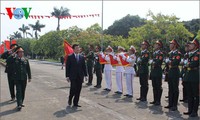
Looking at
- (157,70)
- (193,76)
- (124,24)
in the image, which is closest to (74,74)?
(157,70)

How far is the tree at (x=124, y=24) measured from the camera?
65.1 m

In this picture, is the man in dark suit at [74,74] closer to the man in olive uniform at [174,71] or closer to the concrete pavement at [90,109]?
the concrete pavement at [90,109]

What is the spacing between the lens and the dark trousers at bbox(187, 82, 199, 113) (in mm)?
7270

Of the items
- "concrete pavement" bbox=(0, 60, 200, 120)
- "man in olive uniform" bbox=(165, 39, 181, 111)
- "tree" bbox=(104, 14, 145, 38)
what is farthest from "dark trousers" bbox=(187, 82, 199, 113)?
"tree" bbox=(104, 14, 145, 38)

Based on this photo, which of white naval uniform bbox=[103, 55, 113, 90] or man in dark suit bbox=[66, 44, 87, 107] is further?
white naval uniform bbox=[103, 55, 113, 90]

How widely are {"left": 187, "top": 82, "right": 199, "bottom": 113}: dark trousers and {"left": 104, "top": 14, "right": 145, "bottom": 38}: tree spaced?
57.1 meters

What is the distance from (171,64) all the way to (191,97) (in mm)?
1115

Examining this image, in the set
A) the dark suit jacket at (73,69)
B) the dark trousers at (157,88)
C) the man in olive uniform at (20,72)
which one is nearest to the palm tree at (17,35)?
the man in olive uniform at (20,72)

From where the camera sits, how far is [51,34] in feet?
176

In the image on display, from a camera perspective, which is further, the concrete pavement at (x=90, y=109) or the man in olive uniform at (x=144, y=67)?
the man in olive uniform at (x=144, y=67)

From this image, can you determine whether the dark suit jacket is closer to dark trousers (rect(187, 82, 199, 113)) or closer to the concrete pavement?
the concrete pavement

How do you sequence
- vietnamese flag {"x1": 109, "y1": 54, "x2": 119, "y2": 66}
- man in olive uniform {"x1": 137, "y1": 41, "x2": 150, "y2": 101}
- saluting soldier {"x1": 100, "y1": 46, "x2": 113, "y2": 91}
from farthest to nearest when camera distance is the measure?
saluting soldier {"x1": 100, "y1": 46, "x2": 113, "y2": 91} → vietnamese flag {"x1": 109, "y1": 54, "x2": 119, "y2": 66} → man in olive uniform {"x1": 137, "y1": 41, "x2": 150, "y2": 101}

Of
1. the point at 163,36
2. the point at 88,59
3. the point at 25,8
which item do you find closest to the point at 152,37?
the point at 163,36

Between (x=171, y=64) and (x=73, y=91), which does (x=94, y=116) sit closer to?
(x=73, y=91)
